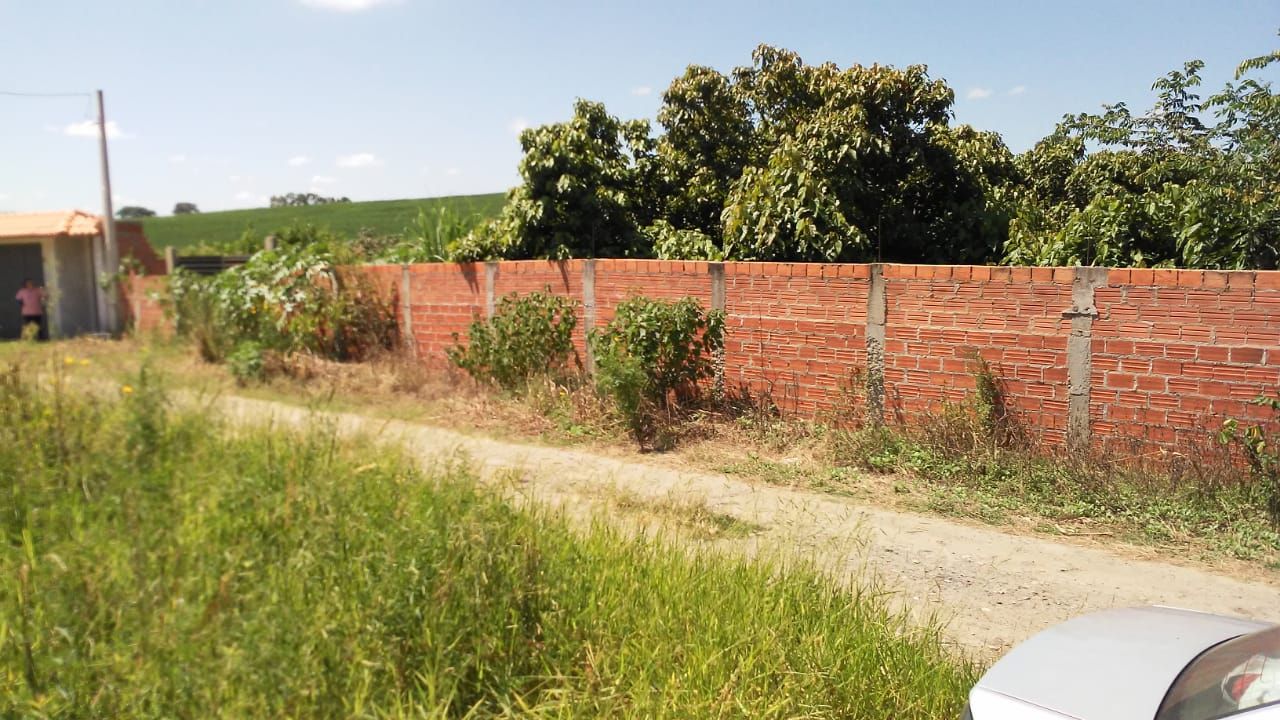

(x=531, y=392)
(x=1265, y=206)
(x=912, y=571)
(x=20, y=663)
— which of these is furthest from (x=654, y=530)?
(x=1265, y=206)

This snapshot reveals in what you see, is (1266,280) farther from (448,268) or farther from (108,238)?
(108,238)

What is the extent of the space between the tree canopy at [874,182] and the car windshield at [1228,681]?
5.47 metres

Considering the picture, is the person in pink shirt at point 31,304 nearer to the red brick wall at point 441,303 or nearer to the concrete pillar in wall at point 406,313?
the concrete pillar in wall at point 406,313

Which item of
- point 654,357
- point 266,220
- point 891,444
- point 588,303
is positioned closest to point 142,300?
Answer: point 588,303

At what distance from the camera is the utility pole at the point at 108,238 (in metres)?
18.8

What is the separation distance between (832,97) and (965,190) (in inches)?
77.2

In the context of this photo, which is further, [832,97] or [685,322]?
[832,97]

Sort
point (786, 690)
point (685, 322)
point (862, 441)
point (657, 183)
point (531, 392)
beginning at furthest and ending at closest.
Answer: point (657, 183)
point (531, 392)
point (685, 322)
point (862, 441)
point (786, 690)

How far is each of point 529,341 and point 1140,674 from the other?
26.5 feet

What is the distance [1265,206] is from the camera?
273 inches

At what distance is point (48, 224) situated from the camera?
20000 millimetres

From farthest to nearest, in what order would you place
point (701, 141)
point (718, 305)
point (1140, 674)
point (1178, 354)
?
point (701, 141) < point (718, 305) < point (1178, 354) < point (1140, 674)

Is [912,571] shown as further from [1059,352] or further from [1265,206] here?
[1265,206]

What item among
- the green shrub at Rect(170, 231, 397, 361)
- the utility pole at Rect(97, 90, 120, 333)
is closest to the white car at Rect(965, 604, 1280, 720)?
the green shrub at Rect(170, 231, 397, 361)
